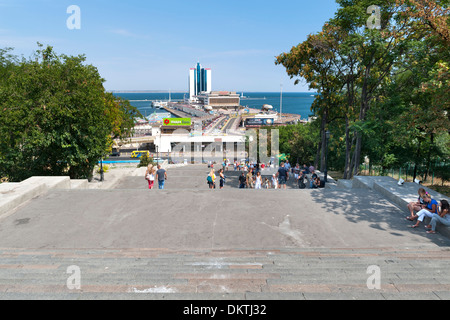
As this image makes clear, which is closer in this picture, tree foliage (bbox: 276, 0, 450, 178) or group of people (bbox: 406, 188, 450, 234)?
group of people (bbox: 406, 188, 450, 234)

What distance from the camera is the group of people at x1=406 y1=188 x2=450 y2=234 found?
24.3 feet

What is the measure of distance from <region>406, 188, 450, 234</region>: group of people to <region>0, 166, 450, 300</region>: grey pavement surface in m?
0.25

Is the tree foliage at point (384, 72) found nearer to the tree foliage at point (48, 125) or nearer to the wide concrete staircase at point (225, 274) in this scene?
the wide concrete staircase at point (225, 274)

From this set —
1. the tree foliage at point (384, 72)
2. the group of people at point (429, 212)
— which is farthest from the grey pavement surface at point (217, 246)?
the tree foliage at point (384, 72)

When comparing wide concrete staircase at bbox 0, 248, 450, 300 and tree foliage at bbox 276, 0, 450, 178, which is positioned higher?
tree foliage at bbox 276, 0, 450, 178

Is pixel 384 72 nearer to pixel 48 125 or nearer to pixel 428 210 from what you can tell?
pixel 428 210

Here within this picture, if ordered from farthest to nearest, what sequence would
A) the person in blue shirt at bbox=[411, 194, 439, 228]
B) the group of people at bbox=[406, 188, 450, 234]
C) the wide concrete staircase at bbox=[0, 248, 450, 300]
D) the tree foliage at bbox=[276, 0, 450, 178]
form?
the tree foliage at bbox=[276, 0, 450, 178] < the person in blue shirt at bbox=[411, 194, 439, 228] < the group of people at bbox=[406, 188, 450, 234] < the wide concrete staircase at bbox=[0, 248, 450, 300]

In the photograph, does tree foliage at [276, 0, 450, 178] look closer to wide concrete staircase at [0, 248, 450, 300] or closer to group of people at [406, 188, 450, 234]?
group of people at [406, 188, 450, 234]

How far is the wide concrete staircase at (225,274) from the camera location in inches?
187

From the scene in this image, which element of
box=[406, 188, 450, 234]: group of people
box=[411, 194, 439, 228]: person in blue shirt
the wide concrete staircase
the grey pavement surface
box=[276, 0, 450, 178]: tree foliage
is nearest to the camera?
the wide concrete staircase

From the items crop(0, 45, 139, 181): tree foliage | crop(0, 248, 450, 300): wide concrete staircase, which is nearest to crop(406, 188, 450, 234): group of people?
crop(0, 248, 450, 300): wide concrete staircase

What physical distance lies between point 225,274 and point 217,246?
1.52 metres

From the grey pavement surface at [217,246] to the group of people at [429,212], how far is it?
246 millimetres
